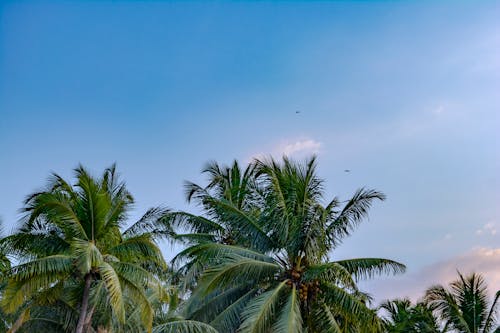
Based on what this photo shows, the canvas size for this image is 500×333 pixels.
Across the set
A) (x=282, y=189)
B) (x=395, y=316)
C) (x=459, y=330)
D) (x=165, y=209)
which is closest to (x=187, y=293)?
(x=165, y=209)

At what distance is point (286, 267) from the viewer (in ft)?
60.5

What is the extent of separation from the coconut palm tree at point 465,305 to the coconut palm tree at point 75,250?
12.5 meters

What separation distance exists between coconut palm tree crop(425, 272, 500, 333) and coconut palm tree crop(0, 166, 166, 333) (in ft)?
41.0

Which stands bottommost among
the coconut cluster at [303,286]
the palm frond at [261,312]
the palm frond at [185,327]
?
the palm frond at [185,327]

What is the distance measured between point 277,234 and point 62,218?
6737 mm

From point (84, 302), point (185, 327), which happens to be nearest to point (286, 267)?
point (185, 327)

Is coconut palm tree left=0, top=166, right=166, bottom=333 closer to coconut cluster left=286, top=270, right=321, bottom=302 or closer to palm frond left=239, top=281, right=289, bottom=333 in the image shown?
palm frond left=239, top=281, right=289, bottom=333

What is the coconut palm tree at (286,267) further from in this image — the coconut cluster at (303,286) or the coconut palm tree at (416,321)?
the coconut palm tree at (416,321)

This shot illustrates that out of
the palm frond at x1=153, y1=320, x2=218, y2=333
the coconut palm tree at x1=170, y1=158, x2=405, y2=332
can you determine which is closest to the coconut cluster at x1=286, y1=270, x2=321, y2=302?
the coconut palm tree at x1=170, y1=158, x2=405, y2=332

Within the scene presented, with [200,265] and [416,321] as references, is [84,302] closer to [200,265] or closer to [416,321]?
[200,265]

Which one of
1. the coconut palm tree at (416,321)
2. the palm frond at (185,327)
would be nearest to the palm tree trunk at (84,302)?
the palm frond at (185,327)

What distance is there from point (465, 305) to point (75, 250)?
16277 mm

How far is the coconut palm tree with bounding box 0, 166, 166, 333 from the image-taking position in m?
15.8

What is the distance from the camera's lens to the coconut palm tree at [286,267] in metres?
17.1
